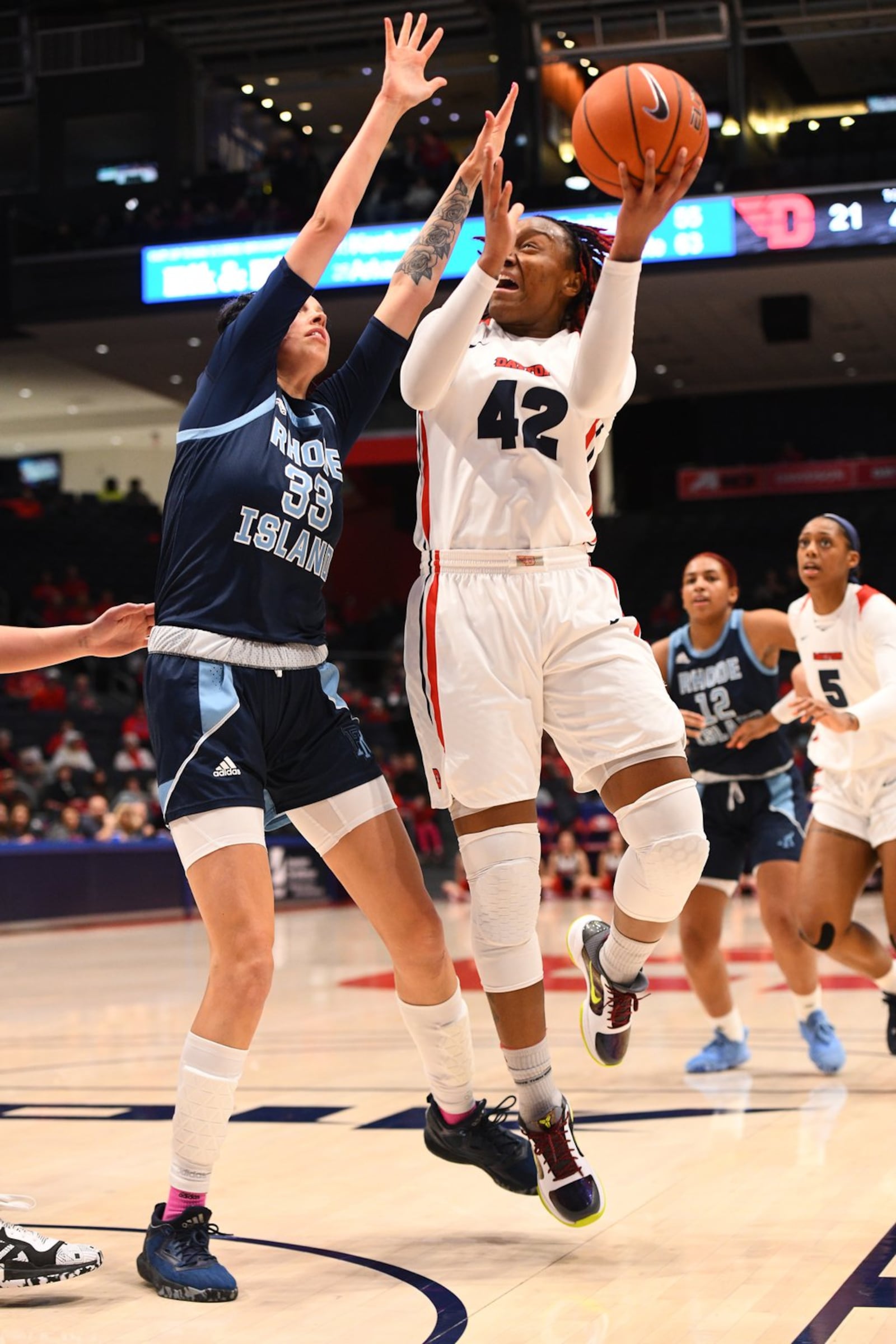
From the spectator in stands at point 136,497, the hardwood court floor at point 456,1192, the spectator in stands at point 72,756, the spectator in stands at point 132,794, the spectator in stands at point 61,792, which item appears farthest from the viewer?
the spectator in stands at point 136,497

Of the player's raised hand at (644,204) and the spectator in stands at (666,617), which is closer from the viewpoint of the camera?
the player's raised hand at (644,204)

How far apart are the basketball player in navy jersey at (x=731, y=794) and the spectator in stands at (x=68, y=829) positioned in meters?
10.5

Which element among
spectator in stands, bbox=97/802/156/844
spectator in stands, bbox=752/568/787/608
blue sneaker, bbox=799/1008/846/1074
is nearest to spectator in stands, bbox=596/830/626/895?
spectator in stands, bbox=97/802/156/844

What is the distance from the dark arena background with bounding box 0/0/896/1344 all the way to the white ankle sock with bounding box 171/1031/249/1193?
276 mm

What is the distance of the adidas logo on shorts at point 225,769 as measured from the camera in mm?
3463

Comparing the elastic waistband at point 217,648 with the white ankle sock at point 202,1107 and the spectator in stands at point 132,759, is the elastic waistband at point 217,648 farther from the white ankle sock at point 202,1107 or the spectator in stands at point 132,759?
the spectator in stands at point 132,759

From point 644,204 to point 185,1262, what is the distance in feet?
8.22

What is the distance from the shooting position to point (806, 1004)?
252 inches

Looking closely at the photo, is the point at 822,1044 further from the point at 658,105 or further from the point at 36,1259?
the point at 658,105

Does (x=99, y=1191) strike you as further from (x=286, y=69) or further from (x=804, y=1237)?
(x=286, y=69)

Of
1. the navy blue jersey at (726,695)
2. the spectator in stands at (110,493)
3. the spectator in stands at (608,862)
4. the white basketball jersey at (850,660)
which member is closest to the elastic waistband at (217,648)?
the white basketball jersey at (850,660)

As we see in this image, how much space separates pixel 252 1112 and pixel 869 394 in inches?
1024

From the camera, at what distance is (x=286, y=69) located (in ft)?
78.8

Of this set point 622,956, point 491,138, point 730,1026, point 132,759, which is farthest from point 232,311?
point 132,759
